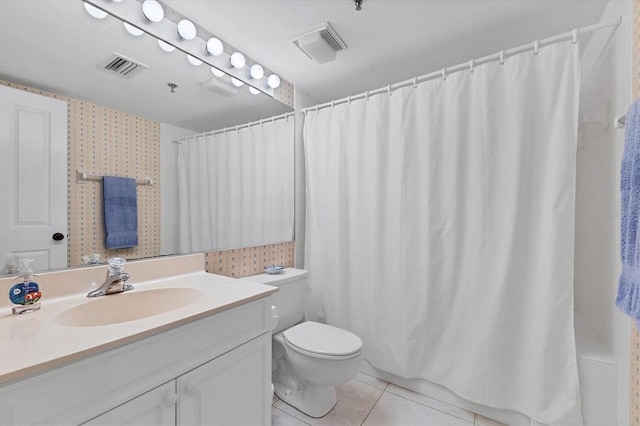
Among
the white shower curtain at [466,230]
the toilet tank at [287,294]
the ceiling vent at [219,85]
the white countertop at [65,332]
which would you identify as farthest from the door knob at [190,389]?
the ceiling vent at [219,85]

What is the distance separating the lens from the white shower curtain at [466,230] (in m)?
1.37

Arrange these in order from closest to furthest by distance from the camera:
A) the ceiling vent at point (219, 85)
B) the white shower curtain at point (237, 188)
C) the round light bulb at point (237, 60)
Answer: the white shower curtain at point (237, 188), the ceiling vent at point (219, 85), the round light bulb at point (237, 60)

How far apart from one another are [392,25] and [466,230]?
4.08 feet

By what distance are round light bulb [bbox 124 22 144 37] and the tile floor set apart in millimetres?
2104

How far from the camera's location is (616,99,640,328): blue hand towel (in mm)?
864

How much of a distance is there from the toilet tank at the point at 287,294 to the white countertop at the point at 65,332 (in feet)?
2.05

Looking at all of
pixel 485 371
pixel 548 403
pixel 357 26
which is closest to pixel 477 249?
pixel 485 371

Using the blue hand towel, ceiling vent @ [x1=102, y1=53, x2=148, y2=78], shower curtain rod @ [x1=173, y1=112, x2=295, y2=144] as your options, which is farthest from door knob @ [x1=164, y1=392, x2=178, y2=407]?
the blue hand towel

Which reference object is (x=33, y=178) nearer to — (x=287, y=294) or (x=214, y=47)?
(x=214, y=47)

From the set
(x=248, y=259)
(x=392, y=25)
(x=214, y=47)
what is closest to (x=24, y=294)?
(x=248, y=259)

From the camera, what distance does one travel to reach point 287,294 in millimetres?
1800

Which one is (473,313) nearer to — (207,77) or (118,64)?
(207,77)

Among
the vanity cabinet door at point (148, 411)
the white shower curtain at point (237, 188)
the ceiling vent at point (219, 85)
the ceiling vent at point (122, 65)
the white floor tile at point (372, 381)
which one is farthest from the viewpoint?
the white floor tile at point (372, 381)

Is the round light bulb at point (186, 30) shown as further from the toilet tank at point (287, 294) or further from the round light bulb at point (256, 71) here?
the toilet tank at point (287, 294)
